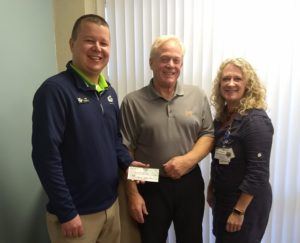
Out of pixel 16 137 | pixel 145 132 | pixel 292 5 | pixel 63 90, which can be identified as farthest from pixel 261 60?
pixel 16 137

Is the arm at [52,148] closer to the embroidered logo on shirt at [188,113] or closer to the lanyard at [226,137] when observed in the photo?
the embroidered logo on shirt at [188,113]

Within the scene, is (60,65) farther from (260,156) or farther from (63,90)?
(260,156)

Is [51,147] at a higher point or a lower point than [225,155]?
higher

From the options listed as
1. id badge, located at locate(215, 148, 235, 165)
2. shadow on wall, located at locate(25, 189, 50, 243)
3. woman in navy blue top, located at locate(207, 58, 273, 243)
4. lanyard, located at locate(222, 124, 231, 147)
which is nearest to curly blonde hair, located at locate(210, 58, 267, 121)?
woman in navy blue top, located at locate(207, 58, 273, 243)

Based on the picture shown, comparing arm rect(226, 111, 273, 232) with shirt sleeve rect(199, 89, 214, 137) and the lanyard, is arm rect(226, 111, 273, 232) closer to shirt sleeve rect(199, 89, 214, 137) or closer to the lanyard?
the lanyard

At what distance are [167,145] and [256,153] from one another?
0.47 meters

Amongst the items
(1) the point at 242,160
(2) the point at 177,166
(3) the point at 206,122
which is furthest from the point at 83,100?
(1) the point at 242,160

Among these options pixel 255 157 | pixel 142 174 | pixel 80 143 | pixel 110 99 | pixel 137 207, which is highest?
pixel 110 99

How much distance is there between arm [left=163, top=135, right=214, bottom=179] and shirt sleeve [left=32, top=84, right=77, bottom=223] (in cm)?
57

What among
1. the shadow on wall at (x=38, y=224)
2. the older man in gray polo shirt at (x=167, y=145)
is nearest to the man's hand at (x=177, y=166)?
the older man in gray polo shirt at (x=167, y=145)

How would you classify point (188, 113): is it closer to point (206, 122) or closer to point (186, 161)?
point (206, 122)

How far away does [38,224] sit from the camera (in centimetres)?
196

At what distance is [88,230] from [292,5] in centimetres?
185

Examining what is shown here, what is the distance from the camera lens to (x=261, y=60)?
2.01 meters
